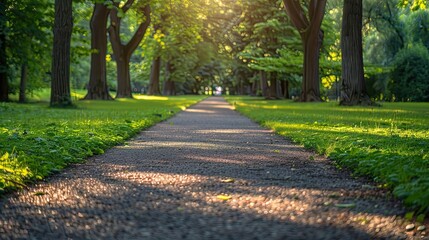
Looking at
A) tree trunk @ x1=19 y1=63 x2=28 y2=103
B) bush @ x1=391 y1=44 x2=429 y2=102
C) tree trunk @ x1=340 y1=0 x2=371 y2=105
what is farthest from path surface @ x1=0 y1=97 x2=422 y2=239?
bush @ x1=391 y1=44 x2=429 y2=102

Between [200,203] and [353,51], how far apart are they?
1888 cm

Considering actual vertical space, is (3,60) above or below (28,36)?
below

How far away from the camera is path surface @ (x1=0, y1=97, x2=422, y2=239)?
3404 millimetres

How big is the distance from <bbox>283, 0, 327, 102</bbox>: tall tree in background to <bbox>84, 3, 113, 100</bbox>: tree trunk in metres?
10.2

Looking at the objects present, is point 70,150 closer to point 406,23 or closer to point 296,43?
point 296,43

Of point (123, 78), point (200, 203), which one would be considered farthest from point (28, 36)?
point (200, 203)

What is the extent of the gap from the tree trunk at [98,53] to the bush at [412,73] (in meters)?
20.5

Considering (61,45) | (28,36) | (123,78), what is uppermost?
(28,36)

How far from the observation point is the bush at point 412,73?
120 feet

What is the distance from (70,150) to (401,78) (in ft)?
114

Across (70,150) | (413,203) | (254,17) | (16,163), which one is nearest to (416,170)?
(413,203)

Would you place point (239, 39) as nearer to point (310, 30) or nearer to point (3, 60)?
point (310, 30)

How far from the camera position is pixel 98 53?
28.9 metres

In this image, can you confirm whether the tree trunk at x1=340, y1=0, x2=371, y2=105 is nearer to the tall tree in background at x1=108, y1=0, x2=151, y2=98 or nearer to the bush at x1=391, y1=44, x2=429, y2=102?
the tall tree in background at x1=108, y1=0, x2=151, y2=98
